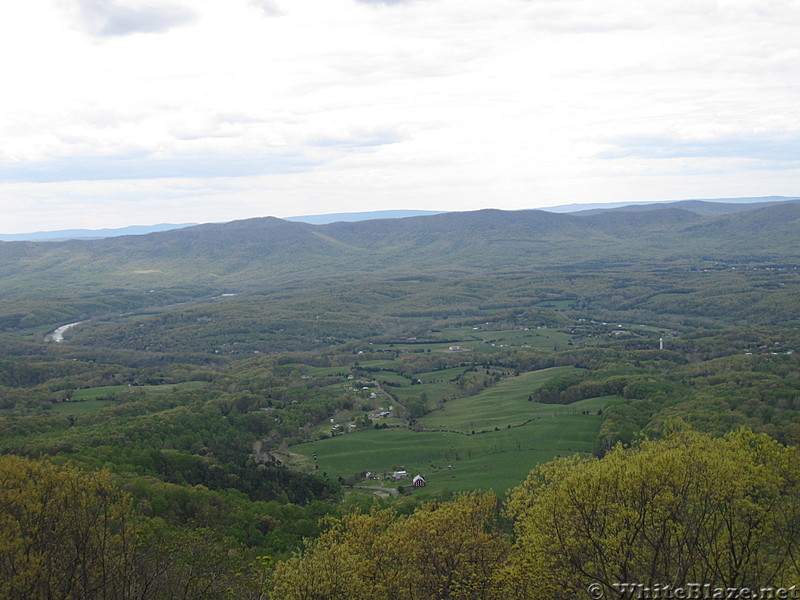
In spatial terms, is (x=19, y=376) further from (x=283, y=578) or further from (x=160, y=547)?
(x=283, y=578)

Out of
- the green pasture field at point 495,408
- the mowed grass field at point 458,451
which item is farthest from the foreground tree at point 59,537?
the green pasture field at point 495,408

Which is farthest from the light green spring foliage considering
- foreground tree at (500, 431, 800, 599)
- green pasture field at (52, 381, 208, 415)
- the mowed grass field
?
green pasture field at (52, 381, 208, 415)

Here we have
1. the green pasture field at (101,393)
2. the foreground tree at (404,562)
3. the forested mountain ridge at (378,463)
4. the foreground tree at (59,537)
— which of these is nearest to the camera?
the foreground tree at (59,537)

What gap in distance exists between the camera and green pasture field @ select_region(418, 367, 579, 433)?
423 ft

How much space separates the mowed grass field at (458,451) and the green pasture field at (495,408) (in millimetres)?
5047

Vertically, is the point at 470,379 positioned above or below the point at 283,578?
below

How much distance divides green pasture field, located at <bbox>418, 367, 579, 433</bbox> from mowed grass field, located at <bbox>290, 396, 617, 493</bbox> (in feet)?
16.6

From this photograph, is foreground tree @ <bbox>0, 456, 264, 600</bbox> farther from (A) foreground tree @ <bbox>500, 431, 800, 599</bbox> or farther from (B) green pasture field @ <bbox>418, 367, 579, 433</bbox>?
(B) green pasture field @ <bbox>418, 367, 579, 433</bbox>

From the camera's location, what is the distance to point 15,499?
112 ft

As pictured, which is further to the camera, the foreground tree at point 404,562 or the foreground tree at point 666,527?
the foreground tree at point 404,562

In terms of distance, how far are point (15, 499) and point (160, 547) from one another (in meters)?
8.88

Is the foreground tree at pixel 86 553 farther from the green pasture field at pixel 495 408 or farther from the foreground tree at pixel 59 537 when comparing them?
the green pasture field at pixel 495 408

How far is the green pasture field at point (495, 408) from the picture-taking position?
129000 millimetres

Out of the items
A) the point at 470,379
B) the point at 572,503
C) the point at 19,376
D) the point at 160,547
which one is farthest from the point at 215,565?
the point at 19,376
